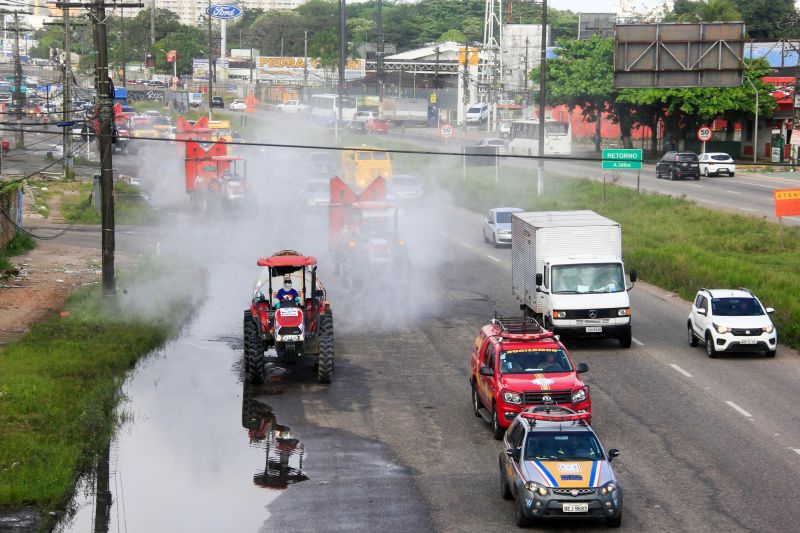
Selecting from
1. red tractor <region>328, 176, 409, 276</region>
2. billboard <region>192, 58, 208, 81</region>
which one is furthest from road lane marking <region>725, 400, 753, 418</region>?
billboard <region>192, 58, 208, 81</region>

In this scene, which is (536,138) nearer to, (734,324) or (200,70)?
(734,324)

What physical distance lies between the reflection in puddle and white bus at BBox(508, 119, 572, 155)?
61587 mm

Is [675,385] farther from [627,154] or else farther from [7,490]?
[627,154]

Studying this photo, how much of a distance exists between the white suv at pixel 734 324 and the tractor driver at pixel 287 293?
10.6 meters

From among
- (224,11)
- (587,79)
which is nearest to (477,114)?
(587,79)

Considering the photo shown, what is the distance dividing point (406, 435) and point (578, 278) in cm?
1023

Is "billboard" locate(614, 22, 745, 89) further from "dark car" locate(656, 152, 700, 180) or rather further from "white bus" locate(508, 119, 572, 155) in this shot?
"white bus" locate(508, 119, 572, 155)

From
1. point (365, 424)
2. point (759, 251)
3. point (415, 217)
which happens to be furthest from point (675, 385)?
point (415, 217)

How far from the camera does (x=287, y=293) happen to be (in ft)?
87.9

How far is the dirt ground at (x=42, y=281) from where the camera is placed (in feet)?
109

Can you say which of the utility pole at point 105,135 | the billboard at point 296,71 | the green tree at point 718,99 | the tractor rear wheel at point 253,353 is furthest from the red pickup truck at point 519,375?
the billboard at point 296,71

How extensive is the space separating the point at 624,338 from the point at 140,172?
5953 cm

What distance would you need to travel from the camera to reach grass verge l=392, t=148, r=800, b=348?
118 feet

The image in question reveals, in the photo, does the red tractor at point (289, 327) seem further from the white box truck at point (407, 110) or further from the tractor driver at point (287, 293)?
the white box truck at point (407, 110)
